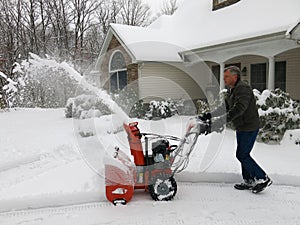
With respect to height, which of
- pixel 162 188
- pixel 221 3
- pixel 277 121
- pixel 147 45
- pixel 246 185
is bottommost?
pixel 246 185

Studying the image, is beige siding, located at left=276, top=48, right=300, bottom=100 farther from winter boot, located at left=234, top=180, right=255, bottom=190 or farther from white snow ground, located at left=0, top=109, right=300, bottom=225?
A: winter boot, located at left=234, top=180, right=255, bottom=190

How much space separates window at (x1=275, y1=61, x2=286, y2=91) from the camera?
10.6m

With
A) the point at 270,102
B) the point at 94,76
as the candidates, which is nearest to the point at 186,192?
the point at 270,102

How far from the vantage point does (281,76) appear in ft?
35.3

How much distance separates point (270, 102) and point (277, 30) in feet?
10.3

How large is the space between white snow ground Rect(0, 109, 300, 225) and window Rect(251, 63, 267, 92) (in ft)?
20.5

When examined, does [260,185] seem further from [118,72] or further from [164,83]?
[118,72]

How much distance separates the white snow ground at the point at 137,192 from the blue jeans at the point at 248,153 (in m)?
0.30

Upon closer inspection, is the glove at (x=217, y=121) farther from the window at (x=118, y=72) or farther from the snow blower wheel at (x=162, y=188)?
the window at (x=118, y=72)

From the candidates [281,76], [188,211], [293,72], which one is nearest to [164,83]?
[281,76]

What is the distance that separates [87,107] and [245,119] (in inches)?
268

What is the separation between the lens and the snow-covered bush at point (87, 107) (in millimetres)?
8906

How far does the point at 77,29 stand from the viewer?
2608cm

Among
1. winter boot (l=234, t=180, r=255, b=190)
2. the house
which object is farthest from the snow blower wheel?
the house
